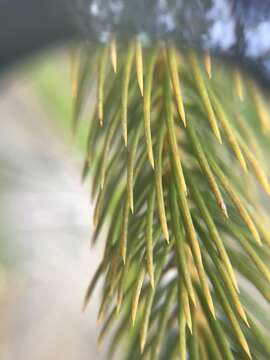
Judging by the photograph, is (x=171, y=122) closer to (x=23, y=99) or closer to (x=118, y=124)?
(x=118, y=124)

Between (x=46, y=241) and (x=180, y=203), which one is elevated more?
(x=46, y=241)

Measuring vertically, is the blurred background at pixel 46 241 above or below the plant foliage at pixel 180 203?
above

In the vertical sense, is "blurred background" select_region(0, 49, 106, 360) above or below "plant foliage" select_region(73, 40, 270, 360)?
above

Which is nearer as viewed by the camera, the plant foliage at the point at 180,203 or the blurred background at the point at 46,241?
the plant foliage at the point at 180,203

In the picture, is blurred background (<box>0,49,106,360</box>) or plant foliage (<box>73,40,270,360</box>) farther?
blurred background (<box>0,49,106,360</box>)
